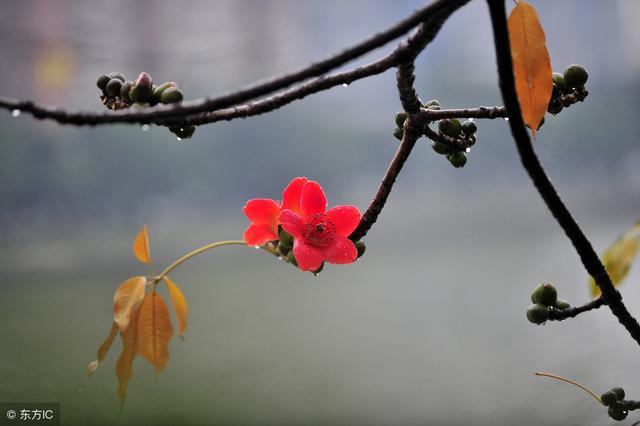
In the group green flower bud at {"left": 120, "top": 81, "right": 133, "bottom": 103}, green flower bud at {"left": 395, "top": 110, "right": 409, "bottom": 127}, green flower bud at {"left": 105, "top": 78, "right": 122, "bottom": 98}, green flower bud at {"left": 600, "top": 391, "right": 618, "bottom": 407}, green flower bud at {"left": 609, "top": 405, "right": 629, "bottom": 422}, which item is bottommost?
green flower bud at {"left": 609, "top": 405, "right": 629, "bottom": 422}

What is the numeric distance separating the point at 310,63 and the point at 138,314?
17cm

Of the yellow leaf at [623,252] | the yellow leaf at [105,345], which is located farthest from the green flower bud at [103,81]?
the yellow leaf at [623,252]

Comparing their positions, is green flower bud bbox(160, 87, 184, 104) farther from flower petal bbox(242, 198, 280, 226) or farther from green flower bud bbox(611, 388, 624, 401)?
green flower bud bbox(611, 388, 624, 401)

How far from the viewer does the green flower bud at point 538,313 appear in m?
0.26

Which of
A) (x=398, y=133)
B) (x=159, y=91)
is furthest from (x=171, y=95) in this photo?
(x=398, y=133)

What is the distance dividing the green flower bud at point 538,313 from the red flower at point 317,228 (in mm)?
84

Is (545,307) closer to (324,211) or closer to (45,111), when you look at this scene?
→ (324,211)

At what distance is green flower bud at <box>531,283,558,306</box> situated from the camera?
27cm

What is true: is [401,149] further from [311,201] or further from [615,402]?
[615,402]

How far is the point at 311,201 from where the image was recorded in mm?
265

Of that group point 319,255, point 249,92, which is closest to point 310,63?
point 249,92

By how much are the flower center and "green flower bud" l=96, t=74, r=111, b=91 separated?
0.35 feet

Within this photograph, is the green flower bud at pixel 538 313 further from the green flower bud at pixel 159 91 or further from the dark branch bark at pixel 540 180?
the green flower bud at pixel 159 91

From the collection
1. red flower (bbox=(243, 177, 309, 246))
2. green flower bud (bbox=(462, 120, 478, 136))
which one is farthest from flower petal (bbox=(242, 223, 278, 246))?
green flower bud (bbox=(462, 120, 478, 136))
